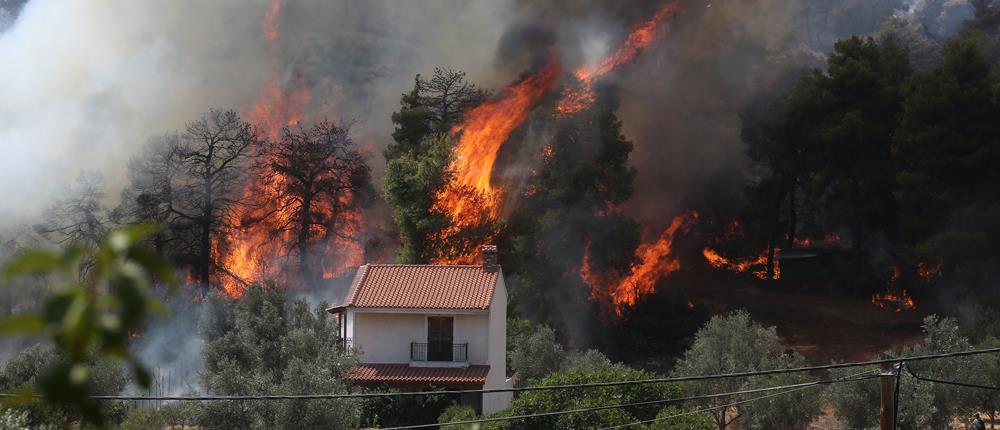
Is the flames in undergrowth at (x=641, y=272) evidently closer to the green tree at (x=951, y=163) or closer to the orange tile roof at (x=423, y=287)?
the green tree at (x=951, y=163)

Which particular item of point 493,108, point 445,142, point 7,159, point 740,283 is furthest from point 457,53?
point 7,159

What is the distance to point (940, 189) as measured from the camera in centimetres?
5166

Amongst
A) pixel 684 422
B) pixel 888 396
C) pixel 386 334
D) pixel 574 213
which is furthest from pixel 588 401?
pixel 574 213

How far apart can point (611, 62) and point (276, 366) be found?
2880 cm

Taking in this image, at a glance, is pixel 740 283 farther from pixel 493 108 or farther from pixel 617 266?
pixel 493 108

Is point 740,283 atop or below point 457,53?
below

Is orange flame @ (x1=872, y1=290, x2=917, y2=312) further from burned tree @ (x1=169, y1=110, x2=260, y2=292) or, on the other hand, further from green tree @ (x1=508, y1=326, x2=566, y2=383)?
burned tree @ (x1=169, y1=110, x2=260, y2=292)

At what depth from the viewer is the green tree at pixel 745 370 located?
37438mm

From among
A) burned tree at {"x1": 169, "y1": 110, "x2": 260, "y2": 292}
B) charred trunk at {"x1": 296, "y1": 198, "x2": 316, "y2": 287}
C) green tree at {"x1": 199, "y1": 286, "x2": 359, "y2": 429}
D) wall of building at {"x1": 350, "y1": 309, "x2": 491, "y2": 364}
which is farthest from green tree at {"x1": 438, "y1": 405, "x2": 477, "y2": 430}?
burned tree at {"x1": 169, "y1": 110, "x2": 260, "y2": 292}

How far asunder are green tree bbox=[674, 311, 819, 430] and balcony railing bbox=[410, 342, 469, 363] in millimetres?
7603

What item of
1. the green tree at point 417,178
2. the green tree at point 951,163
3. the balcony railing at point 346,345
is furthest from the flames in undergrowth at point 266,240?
the green tree at point 951,163

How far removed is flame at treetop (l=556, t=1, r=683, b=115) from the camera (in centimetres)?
5841

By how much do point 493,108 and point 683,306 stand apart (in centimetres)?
1332

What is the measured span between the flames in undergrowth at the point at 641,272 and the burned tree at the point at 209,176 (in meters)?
17.1
